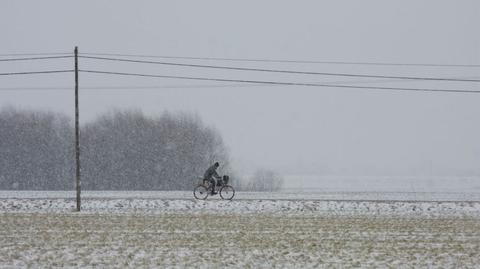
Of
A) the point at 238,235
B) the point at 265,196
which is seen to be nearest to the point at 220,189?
the point at 265,196

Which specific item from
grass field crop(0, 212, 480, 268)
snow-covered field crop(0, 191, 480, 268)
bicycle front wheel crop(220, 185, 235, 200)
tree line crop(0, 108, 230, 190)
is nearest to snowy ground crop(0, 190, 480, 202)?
bicycle front wheel crop(220, 185, 235, 200)

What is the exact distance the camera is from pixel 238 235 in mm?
18266

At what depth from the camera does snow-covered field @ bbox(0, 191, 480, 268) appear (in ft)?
45.9

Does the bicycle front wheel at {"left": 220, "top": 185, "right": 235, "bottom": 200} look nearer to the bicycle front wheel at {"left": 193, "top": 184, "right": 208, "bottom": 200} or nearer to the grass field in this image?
the bicycle front wheel at {"left": 193, "top": 184, "right": 208, "bottom": 200}

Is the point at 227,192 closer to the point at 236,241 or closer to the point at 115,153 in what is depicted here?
the point at 236,241

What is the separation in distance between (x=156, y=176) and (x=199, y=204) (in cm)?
3277

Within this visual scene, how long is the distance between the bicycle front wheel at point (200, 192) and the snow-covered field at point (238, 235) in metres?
2.45

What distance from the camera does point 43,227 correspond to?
20.0 meters

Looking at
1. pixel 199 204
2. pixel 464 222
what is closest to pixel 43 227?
pixel 199 204

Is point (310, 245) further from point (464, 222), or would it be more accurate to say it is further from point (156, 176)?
point (156, 176)

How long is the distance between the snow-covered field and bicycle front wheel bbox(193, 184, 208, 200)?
2448 millimetres

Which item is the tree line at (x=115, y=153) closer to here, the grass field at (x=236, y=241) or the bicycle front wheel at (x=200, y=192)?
the bicycle front wheel at (x=200, y=192)

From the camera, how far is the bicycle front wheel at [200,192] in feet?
104

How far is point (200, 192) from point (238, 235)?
13.6 meters
